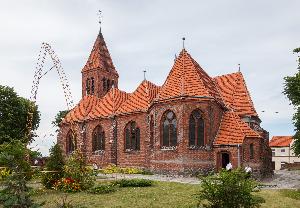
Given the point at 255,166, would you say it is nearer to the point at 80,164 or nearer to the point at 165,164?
the point at 165,164

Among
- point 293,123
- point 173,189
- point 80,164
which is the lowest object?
point 173,189

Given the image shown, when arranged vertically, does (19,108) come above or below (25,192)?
above

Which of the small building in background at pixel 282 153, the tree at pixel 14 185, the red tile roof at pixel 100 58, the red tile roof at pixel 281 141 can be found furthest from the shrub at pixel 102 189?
the red tile roof at pixel 281 141

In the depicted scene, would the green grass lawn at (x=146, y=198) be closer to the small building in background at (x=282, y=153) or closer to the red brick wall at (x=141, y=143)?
the red brick wall at (x=141, y=143)

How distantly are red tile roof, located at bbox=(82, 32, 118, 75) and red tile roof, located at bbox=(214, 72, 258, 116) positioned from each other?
22.2 metres

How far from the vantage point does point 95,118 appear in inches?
1790

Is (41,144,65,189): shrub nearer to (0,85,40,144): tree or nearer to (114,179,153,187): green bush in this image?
(114,179,153,187): green bush

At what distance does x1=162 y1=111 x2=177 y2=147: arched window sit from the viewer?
33.7 m

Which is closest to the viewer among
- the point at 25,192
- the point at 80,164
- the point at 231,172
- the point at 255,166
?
the point at 25,192

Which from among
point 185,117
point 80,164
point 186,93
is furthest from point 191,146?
point 80,164

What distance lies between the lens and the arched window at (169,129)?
33.7m

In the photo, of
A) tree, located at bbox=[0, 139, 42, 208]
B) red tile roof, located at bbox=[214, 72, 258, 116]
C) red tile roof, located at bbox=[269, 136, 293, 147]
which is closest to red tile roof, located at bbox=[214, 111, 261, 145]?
red tile roof, located at bbox=[214, 72, 258, 116]

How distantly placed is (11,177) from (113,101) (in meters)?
37.7

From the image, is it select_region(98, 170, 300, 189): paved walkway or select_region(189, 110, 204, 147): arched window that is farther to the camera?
select_region(189, 110, 204, 147): arched window
